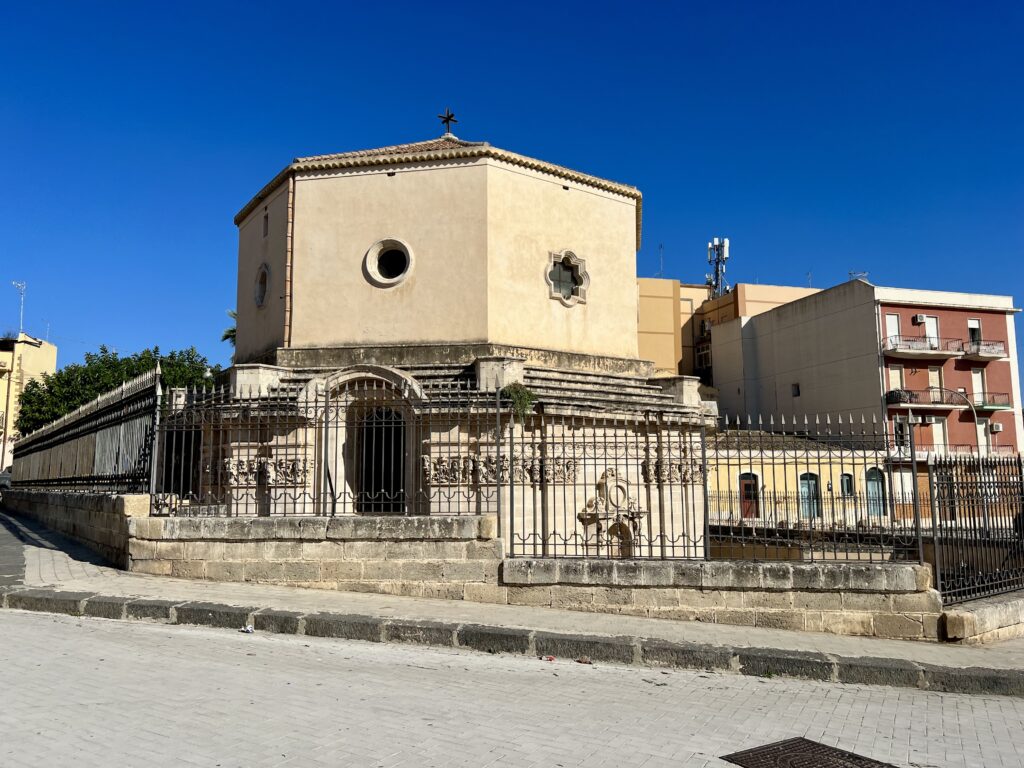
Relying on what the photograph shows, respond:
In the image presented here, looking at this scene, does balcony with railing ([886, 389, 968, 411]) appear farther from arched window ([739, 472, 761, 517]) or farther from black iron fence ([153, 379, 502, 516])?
black iron fence ([153, 379, 502, 516])

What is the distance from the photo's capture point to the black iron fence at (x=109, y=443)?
10.2 metres

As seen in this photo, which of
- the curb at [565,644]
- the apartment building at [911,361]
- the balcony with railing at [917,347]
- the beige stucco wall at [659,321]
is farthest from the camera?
the beige stucco wall at [659,321]

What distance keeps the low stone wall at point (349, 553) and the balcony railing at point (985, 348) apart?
31.8 m

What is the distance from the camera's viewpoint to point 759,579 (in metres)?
7.85

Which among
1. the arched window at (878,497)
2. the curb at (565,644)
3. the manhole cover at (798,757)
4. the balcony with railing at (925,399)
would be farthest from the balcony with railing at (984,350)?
the manhole cover at (798,757)

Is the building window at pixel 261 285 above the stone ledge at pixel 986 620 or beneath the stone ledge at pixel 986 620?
above

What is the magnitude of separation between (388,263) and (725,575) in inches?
401

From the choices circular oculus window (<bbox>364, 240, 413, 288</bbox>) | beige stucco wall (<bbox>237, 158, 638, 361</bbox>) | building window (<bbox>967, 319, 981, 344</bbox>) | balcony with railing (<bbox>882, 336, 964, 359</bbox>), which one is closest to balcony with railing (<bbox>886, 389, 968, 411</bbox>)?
balcony with railing (<bbox>882, 336, 964, 359</bbox>)

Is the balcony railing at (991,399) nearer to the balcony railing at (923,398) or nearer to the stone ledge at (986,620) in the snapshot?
the balcony railing at (923,398)

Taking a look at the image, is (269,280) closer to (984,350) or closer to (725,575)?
(725,575)

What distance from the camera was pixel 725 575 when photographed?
311 inches

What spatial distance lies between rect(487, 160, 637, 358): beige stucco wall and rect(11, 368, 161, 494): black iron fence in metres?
6.50

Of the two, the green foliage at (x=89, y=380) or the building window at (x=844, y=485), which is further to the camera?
the green foliage at (x=89, y=380)

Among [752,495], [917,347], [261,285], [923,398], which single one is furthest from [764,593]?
[923,398]
